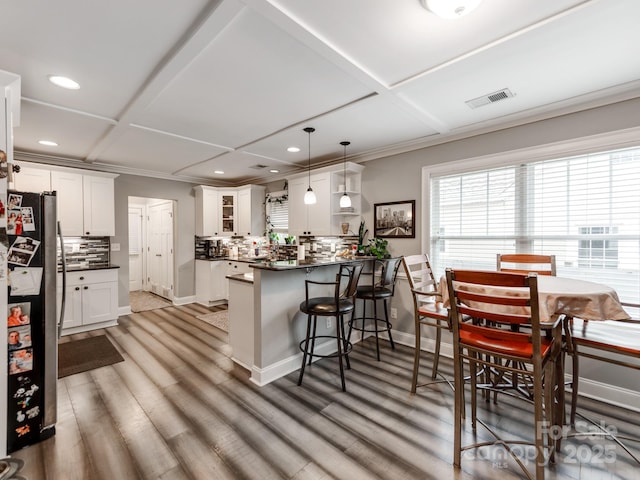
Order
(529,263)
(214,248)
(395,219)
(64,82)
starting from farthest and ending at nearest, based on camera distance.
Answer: (214,248), (395,219), (529,263), (64,82)

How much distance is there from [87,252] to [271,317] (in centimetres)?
396

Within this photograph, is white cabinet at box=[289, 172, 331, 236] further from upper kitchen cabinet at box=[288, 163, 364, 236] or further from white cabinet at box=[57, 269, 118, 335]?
white cabinet at box=[57, 269, 118, 335]

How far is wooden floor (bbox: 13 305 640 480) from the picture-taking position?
5.83ft

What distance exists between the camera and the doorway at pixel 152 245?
6.20 m

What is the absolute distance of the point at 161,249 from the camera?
6547mm

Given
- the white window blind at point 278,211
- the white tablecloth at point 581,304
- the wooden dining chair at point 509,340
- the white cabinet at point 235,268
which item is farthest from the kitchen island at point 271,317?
the white window blind at point 278,211

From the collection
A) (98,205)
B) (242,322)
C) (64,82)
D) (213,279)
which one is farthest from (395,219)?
(98,205)

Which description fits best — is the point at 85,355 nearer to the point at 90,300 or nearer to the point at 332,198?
the point at 90,300

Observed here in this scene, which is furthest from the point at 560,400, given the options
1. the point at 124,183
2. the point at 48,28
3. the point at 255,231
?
the point at 124,183

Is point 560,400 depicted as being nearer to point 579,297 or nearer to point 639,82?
point 579,297

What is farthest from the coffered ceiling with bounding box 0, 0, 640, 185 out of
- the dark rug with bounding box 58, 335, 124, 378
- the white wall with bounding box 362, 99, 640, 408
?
the dark rug with bounding box 58, 335, 124, 378

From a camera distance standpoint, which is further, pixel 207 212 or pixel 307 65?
pixel 207 212

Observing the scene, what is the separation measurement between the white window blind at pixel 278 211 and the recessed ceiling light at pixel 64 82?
11.5 ft

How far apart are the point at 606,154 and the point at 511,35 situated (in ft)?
5.52
